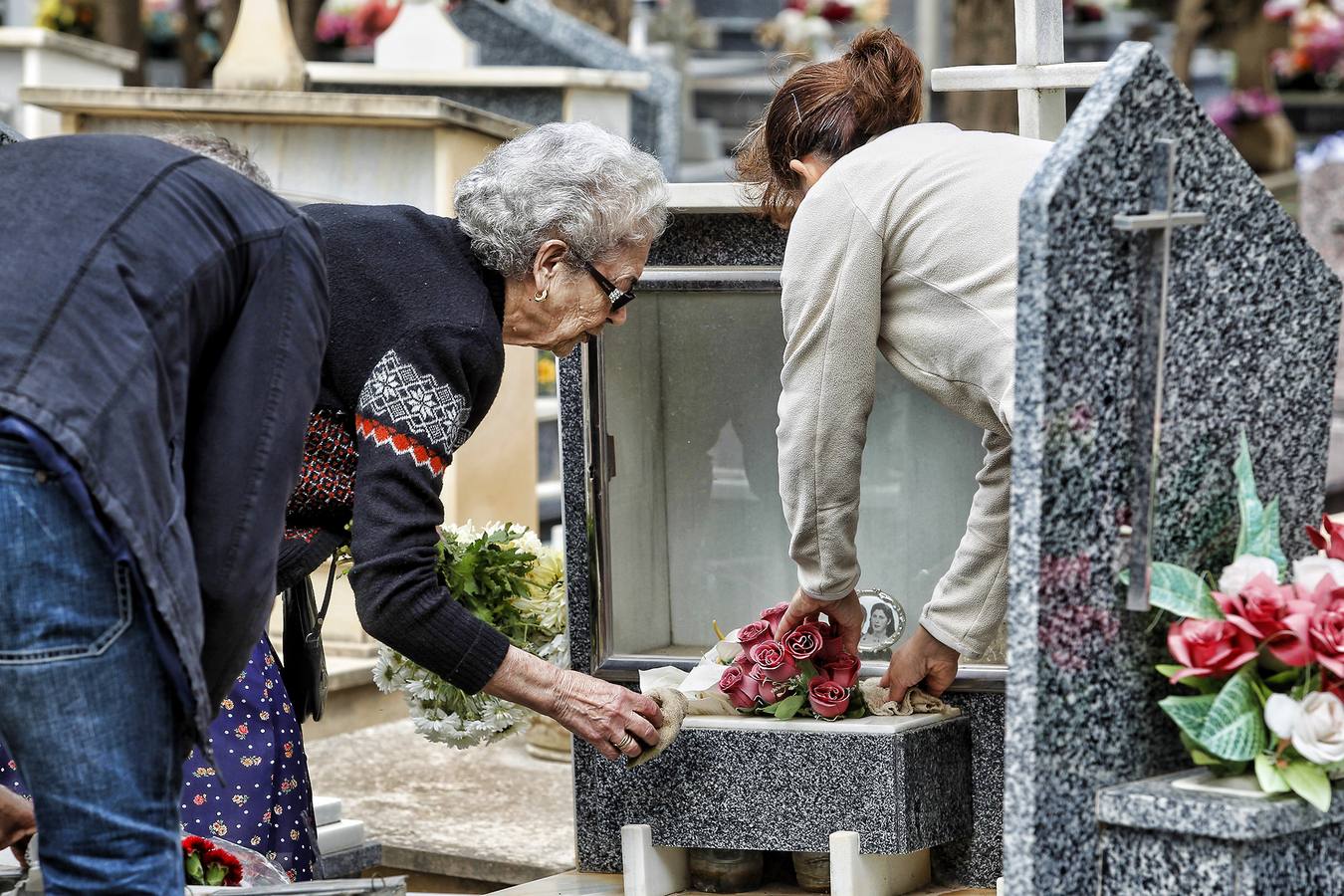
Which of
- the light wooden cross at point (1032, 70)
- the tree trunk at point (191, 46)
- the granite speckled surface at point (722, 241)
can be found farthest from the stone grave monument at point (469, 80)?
the light wooden cross at point (1032, 70)

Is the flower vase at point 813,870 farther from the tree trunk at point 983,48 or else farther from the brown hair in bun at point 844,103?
the tree trunk at point 983,48

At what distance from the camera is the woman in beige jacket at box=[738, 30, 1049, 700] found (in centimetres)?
272

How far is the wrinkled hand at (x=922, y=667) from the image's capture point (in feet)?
10.5

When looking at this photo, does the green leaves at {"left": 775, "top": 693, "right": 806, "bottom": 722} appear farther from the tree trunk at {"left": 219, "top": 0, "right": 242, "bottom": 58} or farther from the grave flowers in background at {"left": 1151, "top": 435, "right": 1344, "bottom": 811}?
the tree trunk at {"left": 219, "top": 0, "right": 242, "bottom": 58}

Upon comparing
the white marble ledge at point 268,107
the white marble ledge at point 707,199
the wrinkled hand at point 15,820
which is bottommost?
the wrinkled hand at point 15,820

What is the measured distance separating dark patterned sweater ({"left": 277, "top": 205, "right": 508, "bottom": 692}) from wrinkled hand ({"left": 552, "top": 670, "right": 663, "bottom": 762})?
0.16m

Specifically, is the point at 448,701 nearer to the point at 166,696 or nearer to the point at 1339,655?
the point at 166,696

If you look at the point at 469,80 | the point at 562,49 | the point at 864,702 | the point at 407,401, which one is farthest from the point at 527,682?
the point at 562,49

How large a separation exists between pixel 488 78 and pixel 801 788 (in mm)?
4612

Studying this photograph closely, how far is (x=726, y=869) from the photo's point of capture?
332 centimetres

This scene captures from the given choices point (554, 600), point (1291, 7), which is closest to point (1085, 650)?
point (554, 600)

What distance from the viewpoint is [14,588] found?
1888mm

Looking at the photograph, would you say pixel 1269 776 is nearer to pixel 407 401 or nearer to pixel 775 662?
pixel 775 662

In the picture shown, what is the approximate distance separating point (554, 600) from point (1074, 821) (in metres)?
1.63
